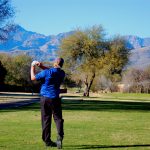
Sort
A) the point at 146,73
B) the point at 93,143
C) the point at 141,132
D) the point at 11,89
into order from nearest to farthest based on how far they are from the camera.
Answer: the point at 93,143 → the point at 141,132 → the point at 11,89 → the point at 146,73

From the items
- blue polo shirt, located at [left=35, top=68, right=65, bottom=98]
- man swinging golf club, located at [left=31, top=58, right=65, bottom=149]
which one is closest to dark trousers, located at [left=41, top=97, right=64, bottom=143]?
man swinging golf club, located at [left=31, top=58, right=65, bottom=149]

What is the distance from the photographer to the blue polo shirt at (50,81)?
38.0 feet

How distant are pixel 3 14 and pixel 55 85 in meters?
37.7

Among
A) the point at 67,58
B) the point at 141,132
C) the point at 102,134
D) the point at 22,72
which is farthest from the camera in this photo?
the point at 22,72

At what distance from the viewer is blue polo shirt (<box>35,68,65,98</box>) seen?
11.6 metres

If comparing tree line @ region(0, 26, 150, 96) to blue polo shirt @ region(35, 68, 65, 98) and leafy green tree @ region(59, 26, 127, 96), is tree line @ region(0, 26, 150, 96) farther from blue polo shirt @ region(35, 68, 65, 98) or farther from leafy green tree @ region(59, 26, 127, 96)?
blue polo shirt @ region(35, 68, 65, 98)

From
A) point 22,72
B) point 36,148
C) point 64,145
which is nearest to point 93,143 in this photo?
point 64,145

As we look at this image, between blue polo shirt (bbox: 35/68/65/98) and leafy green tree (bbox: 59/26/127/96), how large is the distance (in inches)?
2543

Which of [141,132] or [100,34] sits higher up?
[100,34]

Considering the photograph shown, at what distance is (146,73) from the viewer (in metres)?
146

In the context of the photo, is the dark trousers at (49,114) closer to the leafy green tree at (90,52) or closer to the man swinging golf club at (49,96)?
the man swinging golf club at (49,96)

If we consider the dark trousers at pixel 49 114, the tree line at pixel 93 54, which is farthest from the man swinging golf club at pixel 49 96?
the tree line at pixel 93 54

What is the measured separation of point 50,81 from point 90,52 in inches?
2602

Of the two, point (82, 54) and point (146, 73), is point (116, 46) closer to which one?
point (82, 54)
